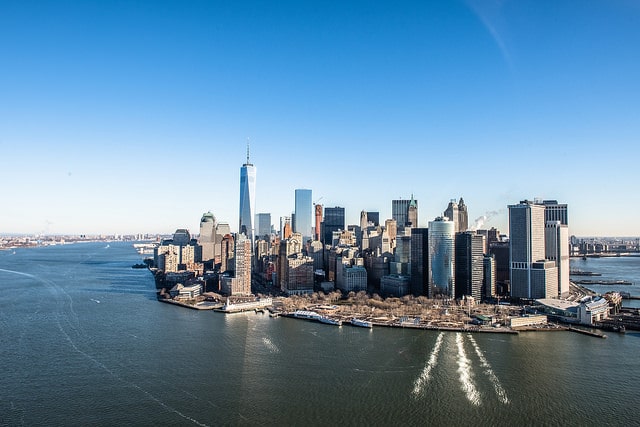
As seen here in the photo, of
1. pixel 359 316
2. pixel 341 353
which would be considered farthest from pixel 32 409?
pixel 359 316

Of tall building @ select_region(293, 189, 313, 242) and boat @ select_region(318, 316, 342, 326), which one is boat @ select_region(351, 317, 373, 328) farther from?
tall building @ select_region(293, 189, 313, 242)

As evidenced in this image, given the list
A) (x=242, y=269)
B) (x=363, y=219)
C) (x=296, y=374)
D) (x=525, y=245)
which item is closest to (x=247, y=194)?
(x=363, y=219)

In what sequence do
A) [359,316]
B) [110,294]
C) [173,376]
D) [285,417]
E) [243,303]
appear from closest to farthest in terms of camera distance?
[285,417], [173,376], [359,316], [243,303], [110,294]

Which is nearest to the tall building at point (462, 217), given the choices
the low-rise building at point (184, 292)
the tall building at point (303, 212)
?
the low-rise building at point (184, 292)

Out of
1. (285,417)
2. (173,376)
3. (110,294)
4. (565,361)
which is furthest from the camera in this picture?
(110,294)

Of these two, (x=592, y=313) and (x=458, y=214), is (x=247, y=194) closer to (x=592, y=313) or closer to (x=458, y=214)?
(x=458, y=214)

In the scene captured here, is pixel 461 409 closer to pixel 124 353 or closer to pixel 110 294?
pixel 124 353
